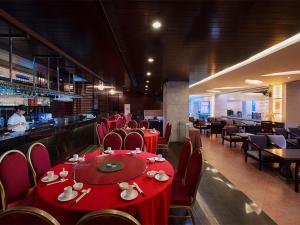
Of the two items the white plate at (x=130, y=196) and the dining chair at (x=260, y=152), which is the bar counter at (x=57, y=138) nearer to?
the white plate at (x=130, y=196)

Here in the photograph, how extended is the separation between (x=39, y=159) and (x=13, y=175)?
0.50 m

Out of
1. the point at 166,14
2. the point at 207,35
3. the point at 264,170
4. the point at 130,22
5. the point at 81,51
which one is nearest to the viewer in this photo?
the point at 166,14

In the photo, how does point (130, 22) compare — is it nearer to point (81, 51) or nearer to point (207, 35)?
point (207, 35)

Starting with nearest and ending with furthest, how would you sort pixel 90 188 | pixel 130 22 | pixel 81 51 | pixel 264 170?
pixel 90 188 → pixel 130 22 → pixel 81 51 → pixel 264 170

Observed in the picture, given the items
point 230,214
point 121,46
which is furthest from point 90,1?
point 230,214

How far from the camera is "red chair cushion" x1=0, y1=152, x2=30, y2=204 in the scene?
201cm

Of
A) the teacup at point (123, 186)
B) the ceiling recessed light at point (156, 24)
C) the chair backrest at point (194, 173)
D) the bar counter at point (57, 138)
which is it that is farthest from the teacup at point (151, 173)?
the bar counter at point (57, 138)

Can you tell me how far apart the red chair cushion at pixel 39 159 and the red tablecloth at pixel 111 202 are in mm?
708

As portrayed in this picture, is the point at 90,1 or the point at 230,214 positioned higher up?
the point at 90,1

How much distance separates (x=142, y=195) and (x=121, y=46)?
2.88m

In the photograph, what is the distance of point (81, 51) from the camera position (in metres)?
4.26

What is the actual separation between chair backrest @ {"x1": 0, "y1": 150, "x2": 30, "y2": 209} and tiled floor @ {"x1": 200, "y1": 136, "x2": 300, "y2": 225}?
9.41 feet

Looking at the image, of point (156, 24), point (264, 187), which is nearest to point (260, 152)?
point (264, 187)

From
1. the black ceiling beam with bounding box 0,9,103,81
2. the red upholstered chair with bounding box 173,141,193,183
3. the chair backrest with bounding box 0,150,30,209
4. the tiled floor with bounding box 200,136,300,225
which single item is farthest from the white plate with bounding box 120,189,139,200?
the black ceiling beam with bounding box 0,9,103,81
